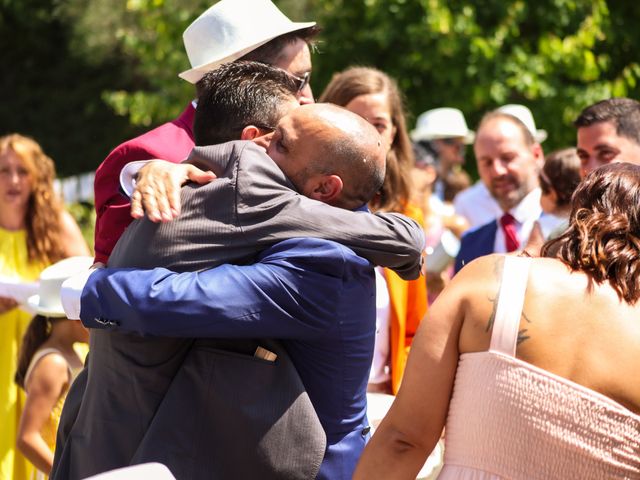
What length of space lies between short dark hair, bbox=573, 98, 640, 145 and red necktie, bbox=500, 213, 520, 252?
34.6 inches

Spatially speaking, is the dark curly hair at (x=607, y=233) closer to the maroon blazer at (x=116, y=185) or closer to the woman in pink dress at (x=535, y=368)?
the woman in pink dress at (x=535, y=368)

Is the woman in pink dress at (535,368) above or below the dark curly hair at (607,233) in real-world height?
below

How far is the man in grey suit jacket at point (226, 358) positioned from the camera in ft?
8.07

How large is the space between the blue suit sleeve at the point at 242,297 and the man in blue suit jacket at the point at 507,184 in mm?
3012

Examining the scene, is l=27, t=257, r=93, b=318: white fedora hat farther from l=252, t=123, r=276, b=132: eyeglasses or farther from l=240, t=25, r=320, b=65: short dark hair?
l=252, t=123, r=276, b=132: eyeglasses

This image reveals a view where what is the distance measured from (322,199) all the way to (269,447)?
63 centimetres

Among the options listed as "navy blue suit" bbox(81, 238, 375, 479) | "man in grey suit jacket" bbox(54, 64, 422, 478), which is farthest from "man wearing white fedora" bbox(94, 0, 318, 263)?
"navy blue suit" bbox(81, 238, 375, 479)

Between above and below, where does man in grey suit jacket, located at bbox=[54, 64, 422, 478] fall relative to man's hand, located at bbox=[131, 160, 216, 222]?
below

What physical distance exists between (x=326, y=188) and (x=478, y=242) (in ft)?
9.64

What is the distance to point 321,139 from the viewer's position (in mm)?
2586

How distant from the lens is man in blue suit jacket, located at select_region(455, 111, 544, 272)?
17.8 feet

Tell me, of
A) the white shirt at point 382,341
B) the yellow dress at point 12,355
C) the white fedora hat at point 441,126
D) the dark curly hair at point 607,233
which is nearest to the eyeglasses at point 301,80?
the dark curly hair at point 607,233

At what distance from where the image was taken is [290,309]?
96.2 inches

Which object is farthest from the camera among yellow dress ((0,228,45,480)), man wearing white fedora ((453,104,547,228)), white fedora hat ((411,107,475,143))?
white fedora hat ((411,107,475,143))
